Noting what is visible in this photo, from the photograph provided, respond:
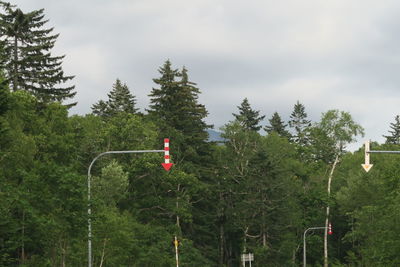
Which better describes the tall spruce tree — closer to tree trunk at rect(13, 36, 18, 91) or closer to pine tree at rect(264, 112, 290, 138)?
tree trunk at rect(13, 36, 18, 91)

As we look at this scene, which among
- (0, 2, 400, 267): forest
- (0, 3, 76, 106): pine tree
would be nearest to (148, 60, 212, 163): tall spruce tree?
(0, 2, 400, 267): forest

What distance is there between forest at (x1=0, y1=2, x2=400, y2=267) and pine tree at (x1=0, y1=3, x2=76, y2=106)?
0.31ft

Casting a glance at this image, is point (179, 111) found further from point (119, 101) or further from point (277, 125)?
point (277, 125)

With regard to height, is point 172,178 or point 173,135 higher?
point 173,135

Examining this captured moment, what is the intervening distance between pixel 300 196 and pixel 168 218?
63.4 ft

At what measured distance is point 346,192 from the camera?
65.8m

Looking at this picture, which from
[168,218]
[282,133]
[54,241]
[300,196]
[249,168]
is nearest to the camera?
[54,241]

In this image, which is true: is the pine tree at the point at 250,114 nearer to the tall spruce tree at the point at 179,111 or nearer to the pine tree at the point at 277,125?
the pine tree at the point at 277,125

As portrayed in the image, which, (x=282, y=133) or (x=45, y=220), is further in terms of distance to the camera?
(x=282, y=133)

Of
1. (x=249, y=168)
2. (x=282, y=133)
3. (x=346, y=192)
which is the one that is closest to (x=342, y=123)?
(x=346, y=192)

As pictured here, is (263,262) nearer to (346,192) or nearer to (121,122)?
(346,192)

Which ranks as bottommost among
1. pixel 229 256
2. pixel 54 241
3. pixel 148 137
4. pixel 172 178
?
pixel 229 256

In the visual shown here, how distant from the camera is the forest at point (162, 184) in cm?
2466

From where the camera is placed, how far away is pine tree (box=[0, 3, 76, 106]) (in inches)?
1634
